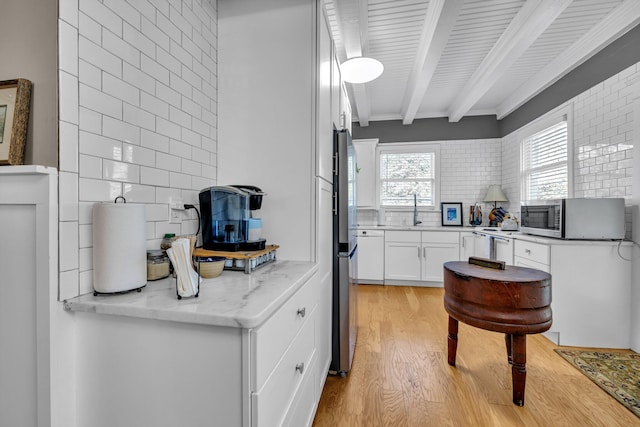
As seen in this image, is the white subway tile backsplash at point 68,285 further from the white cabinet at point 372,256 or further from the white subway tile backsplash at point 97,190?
the white cabinet at point 372,256

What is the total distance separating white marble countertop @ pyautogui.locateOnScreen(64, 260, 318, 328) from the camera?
0.80 metres

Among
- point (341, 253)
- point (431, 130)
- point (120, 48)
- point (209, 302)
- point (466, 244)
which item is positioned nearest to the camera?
point (209, 302)

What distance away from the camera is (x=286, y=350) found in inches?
41.6

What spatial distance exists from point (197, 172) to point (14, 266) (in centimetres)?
81

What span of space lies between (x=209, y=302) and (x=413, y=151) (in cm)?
466

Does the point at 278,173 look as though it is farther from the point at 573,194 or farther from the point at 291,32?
the point at 573,194

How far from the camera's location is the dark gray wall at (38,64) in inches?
37.0

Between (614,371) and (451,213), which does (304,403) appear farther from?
(451,213)

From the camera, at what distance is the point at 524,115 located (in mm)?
4074

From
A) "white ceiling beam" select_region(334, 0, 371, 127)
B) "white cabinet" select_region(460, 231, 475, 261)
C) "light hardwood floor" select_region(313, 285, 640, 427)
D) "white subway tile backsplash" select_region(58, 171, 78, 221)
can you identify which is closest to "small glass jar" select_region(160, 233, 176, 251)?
"white subway tile backsplash" select_region(58, 171, 78, 221)

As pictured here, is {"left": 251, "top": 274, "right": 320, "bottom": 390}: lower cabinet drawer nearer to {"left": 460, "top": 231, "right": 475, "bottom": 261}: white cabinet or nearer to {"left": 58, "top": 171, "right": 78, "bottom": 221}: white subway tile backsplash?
{"left": 58, "top": 171, "right": 78, "bottom": 221}: white subway tile backsplash

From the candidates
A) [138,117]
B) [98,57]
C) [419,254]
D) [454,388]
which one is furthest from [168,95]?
[419,254]

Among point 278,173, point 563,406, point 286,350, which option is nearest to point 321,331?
point 286,350

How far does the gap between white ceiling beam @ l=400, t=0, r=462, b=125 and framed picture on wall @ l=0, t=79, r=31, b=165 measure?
2549 mm
